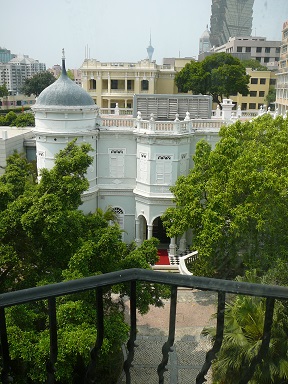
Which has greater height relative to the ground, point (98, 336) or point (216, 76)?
point (216, 76)

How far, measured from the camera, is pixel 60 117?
20.1 meters

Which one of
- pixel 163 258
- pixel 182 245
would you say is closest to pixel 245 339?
pixel 163 258

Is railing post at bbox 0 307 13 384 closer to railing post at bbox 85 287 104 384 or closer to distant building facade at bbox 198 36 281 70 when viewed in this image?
railing post at bbox 85 287 104 384

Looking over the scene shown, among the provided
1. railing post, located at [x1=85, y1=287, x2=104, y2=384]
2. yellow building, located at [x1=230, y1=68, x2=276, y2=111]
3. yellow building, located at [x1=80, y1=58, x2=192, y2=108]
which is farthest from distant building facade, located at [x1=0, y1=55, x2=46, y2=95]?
railing post, located at [x1=85, y1=287, x2=104, y2=384]

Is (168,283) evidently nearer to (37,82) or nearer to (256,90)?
(256,90)

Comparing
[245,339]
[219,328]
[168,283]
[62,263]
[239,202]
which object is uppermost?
[168,283]

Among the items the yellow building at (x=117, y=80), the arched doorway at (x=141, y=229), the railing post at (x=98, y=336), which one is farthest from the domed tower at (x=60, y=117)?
the yellow building at (x=117, y=80)

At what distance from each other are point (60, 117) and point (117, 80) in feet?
96.3

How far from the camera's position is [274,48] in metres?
72.9

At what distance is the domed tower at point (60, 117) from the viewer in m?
20.1

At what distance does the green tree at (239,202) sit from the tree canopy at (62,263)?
14.1 ft

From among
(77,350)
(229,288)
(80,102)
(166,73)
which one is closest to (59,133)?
(80,102)

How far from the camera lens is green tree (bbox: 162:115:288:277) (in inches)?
551

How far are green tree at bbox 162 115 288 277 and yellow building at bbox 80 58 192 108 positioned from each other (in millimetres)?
32783
